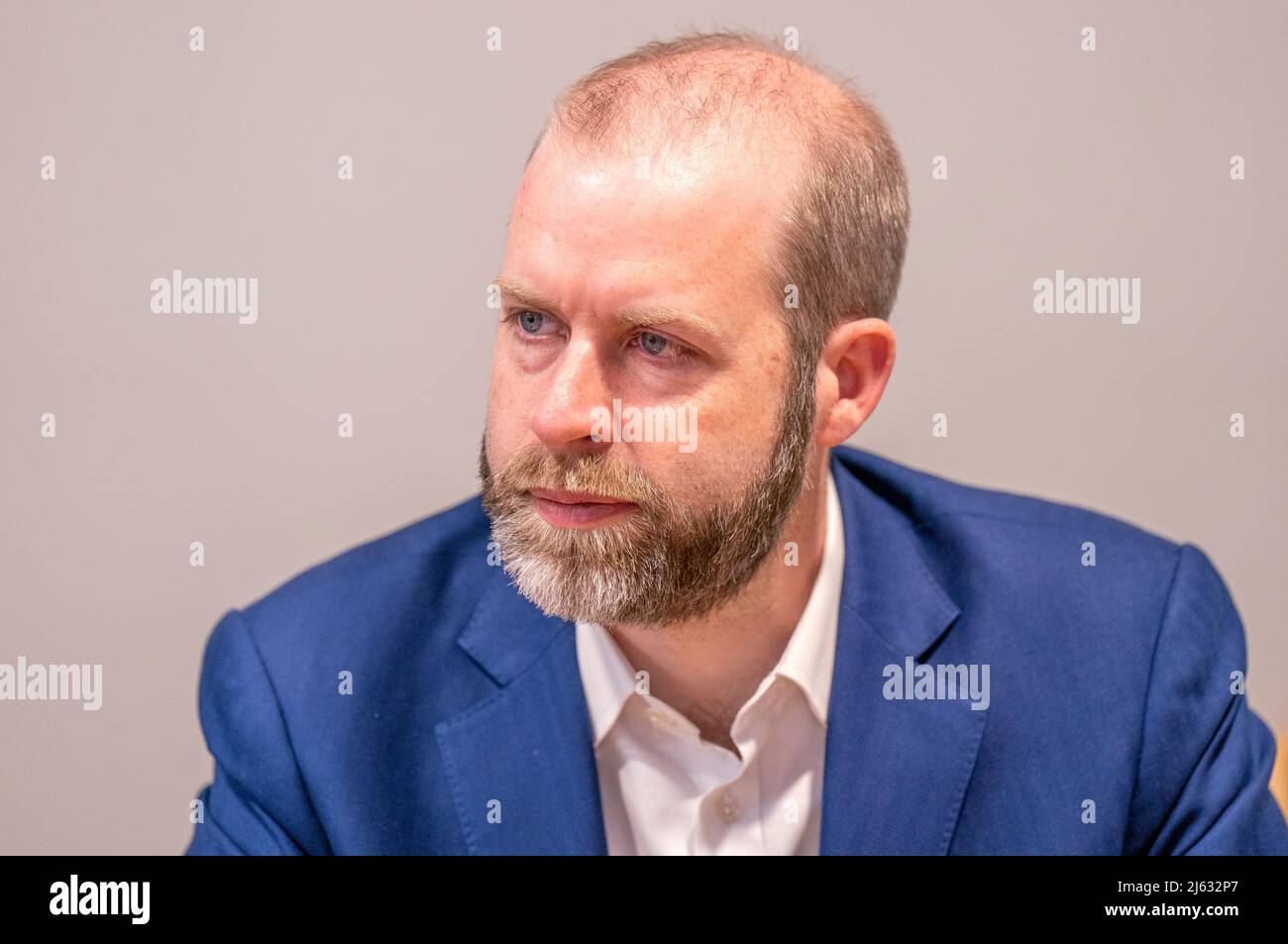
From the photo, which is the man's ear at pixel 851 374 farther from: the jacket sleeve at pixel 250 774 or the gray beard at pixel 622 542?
the jacket sleeve at pixel 250 774

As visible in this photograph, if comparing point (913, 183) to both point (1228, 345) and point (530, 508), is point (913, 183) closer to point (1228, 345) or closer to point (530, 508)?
point (1228, 345)

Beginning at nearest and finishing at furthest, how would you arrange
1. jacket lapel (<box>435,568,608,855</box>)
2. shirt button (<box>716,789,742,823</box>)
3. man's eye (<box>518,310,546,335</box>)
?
man's eye (<box>518,310,546,335</box>) < jacket lapel (<box>435,568,608,855</box>) < shirt button (<box>716,789,742,823</box>)

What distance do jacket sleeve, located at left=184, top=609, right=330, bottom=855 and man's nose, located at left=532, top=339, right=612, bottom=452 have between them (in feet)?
2.36

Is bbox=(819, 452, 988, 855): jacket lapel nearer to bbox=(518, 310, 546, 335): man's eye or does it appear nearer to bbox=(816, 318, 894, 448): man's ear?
bbox=(816, 318, 894, 448): man's ear

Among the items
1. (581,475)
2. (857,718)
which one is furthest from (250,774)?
(857,718)

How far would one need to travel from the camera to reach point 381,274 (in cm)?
279

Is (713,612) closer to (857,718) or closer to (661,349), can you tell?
(857,718)

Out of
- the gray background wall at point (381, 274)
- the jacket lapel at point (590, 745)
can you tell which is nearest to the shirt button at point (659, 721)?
the jacket lapel at point (590, 745)

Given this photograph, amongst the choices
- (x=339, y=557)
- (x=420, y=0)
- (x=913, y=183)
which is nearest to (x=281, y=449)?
(x=339, y=557)

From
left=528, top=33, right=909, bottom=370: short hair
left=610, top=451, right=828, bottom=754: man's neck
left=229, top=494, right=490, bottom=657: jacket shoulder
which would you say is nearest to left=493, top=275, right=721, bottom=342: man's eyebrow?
left=528, top=33, right=909, bottom=370: short hair

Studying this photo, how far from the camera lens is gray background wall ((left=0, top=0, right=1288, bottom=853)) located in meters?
2.74

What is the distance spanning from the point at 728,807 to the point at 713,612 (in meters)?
0.35

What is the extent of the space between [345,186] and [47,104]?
2.10 ft

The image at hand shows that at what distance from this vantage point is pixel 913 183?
2.83m
